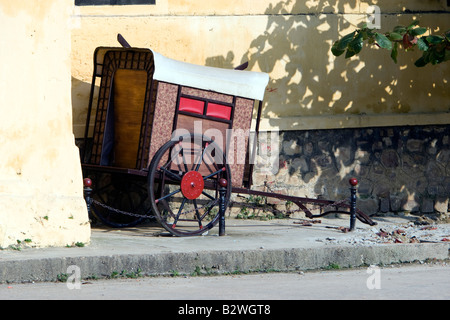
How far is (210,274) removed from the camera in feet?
27.5

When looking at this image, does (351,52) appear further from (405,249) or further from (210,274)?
(210,274)

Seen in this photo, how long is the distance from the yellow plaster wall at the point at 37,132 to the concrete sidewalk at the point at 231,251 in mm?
260

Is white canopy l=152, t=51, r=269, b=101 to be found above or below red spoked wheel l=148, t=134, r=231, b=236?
above

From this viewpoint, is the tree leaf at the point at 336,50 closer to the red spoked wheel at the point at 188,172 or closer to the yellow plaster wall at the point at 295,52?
the yellow plaster wall at the point at 295,52

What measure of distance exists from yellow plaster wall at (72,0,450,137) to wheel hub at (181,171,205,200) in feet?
5.55

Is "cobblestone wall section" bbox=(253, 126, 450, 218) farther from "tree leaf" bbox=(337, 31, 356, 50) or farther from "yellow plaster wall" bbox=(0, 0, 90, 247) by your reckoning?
"yellow plaster wall" bbox=(0, 0, 90, 247)

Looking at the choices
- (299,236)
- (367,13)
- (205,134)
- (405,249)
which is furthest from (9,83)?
(367,13)

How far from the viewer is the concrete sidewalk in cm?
784

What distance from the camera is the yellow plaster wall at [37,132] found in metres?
8.25

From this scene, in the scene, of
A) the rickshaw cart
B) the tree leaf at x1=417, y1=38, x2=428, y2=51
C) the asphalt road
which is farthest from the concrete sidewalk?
the tree leaf at x1=417, y1=38, x2=428, y2=51

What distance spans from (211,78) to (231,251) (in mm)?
2276

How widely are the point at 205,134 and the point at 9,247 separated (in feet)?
8.86

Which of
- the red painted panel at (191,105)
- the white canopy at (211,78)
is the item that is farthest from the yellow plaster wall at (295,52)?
the red painted panel at (191,105)
